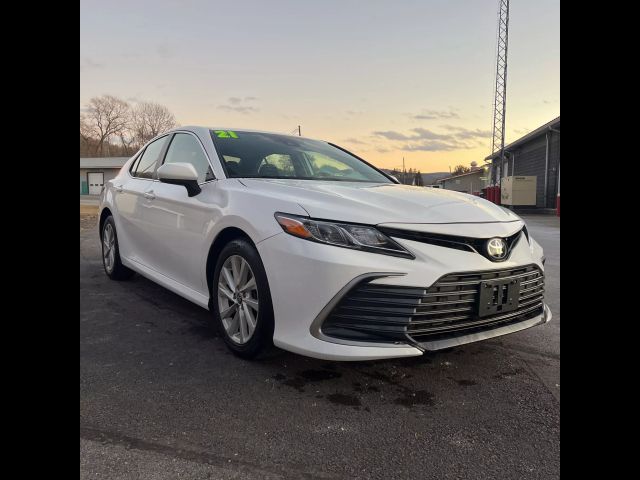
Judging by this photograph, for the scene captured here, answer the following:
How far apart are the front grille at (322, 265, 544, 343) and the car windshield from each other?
1.33 meters

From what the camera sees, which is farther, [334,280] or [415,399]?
[415,399]

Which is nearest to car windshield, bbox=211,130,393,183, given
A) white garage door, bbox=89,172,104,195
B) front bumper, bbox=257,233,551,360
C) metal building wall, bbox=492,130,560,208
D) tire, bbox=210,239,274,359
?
tire, bbox=210,239,274,359

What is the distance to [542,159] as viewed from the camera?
2484 centimetres

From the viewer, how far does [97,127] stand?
5591 cm

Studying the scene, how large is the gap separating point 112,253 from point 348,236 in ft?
11.7

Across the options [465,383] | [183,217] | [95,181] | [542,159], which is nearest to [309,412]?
[465,383]

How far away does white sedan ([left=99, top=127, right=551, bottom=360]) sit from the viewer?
2.29 m

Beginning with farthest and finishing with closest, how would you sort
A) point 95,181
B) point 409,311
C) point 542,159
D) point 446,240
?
1. point 95,181
2. point 542,159
3. point 446,240
4. point 409,311

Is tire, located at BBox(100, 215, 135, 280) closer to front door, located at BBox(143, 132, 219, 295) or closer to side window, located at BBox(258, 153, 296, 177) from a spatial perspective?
front door, located at BBox(143, 132, 219, 295)

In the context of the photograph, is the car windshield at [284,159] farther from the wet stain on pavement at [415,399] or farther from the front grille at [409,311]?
the wet stain on pavement at [415,399]

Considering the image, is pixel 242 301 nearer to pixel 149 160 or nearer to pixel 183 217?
pixel 183 217

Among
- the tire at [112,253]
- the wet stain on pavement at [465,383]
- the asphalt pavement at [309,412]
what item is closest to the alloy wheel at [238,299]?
the asphalt pavement at [309,412]
